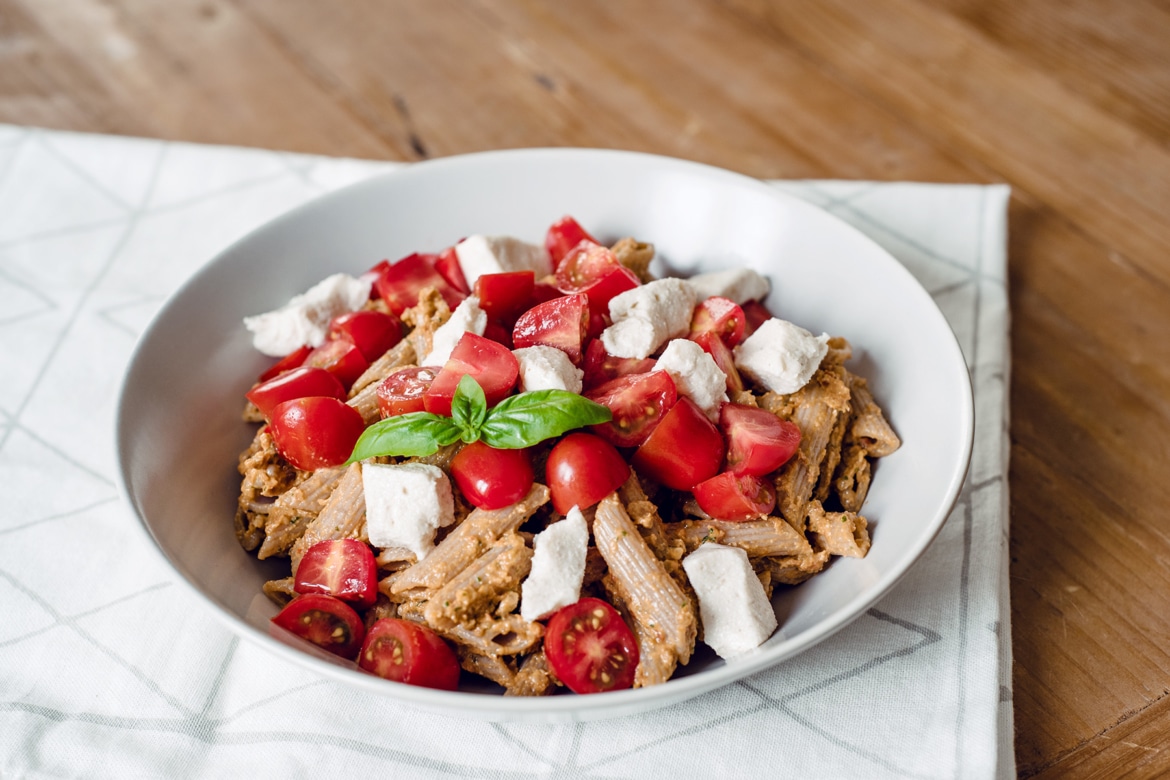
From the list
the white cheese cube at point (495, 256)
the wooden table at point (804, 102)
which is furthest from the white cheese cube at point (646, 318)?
the wooden table at point (804, 102)

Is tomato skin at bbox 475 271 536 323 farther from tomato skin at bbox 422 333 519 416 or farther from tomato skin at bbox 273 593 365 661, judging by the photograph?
tomato skin at bbox 273 593 365 661

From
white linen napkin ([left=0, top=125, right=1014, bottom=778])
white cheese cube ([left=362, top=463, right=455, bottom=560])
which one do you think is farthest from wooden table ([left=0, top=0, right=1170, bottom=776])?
white cheese cube ([left=362, top=463, right=455, bottom=560])

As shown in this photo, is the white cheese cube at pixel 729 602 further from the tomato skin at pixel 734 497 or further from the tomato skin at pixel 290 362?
the tomato skin at pixel 290 362

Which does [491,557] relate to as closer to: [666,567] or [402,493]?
[402,493]

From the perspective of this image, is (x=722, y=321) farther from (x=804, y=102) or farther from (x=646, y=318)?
(x=804, y=102)

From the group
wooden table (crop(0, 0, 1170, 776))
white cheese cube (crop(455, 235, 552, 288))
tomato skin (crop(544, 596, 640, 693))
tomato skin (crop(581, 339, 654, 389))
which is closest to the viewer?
tomato skin (crop(544, 596, 640, 693))

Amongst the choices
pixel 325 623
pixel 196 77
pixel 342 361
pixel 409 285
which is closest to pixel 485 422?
pixel 325 623

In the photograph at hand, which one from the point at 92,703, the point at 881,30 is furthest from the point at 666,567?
the point at 881,30
